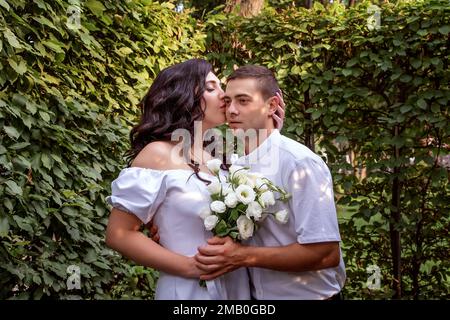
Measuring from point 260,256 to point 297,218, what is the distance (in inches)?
8.3

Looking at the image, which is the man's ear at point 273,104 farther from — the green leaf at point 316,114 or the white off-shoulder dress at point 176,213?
the green leaf at point 316,114

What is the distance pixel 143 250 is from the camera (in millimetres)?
2357

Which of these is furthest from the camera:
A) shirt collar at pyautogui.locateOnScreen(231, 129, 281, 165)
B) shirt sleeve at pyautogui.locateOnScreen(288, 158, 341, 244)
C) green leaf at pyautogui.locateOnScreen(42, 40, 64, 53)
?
green leaf at pyautogui.locateOnScreen(42, 40, 64, 53)

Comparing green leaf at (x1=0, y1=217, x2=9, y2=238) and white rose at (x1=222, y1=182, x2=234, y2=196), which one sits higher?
white rose at (x1=222, y1=182, x2=234, y2=196)

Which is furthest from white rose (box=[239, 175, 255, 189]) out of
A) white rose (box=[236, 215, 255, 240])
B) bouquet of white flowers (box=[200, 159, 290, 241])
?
white rose (box=[236, 215, 255, 240])

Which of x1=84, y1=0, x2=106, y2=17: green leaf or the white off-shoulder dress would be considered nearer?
the white off-shoulder dress

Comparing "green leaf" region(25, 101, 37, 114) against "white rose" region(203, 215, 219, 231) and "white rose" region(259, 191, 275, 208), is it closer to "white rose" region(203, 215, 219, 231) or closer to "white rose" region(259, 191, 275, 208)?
"white rose" region(203, 215, 219, 231)

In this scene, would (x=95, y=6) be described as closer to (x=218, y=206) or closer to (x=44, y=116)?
(x=44, y=116)

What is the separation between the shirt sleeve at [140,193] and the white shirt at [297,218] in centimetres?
43

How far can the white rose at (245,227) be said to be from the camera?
7.36 ft

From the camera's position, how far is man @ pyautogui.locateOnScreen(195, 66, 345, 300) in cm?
226

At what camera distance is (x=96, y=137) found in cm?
396
